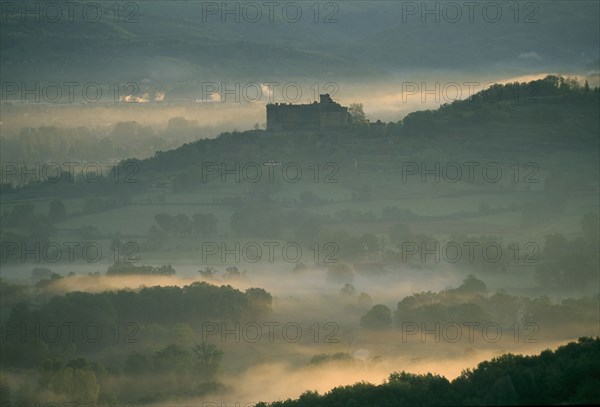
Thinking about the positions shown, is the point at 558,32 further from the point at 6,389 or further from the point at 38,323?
the point at 6,389

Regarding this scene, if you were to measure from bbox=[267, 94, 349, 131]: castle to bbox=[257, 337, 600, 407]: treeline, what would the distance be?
944 inches

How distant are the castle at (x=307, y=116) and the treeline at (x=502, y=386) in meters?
24.0

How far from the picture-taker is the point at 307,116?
4922 cm

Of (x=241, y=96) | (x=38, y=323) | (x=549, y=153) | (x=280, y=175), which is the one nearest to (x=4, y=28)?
(x=241, y=96)

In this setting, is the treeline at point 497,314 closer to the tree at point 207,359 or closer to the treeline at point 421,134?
the tree at point 207,359

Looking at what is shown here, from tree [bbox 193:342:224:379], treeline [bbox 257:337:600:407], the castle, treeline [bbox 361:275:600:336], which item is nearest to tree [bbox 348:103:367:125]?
the castle

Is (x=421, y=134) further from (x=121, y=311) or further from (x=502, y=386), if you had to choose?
(x=502, y=386)

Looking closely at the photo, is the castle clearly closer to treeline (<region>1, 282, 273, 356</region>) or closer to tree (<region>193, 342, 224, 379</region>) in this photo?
treeline (<region>1, 282, 273, 356</region>)

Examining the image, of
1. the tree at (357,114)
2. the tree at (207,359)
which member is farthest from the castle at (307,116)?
the tree at (207,359)

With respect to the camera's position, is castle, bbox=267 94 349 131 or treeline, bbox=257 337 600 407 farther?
castle, bbox=267 94 349 131

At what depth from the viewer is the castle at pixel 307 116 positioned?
161 feet

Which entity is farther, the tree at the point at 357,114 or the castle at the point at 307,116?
the tree at the point at 357,114

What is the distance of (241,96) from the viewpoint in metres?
59.6

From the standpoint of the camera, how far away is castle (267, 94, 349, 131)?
4897 cm
